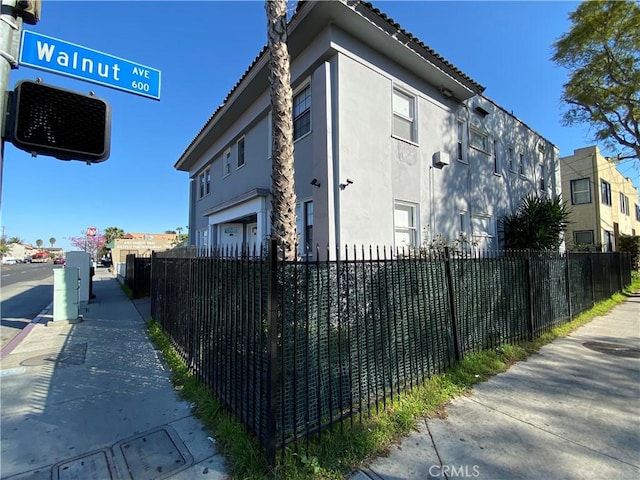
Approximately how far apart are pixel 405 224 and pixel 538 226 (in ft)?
19.7

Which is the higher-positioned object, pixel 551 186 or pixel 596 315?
pixel 551 186

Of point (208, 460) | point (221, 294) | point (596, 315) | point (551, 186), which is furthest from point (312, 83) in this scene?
point (551, 186)

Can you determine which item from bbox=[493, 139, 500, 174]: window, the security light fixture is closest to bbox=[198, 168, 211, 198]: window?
the security light fixture

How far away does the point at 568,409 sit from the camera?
3973mm

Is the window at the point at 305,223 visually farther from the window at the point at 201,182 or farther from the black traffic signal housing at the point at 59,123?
the window at the point at 201,182

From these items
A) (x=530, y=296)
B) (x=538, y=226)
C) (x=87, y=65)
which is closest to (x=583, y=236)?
(x=538, y=226)

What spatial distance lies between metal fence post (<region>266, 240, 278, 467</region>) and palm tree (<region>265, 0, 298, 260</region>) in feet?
4.84

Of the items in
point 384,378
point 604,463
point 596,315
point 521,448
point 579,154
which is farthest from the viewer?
point 579,154

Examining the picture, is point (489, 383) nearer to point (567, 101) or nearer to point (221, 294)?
point (221, 294)

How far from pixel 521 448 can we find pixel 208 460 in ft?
9.71

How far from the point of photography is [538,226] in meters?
11.8

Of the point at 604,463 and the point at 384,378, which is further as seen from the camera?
the point at 384,378

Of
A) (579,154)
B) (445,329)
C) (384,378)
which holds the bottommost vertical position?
(384,378)

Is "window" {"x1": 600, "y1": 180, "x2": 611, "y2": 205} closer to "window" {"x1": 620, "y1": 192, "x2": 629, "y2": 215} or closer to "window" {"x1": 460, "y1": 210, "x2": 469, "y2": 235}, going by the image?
"window" {"x1": 620, "y1": 192, "x2": 629, "y2": 215}
